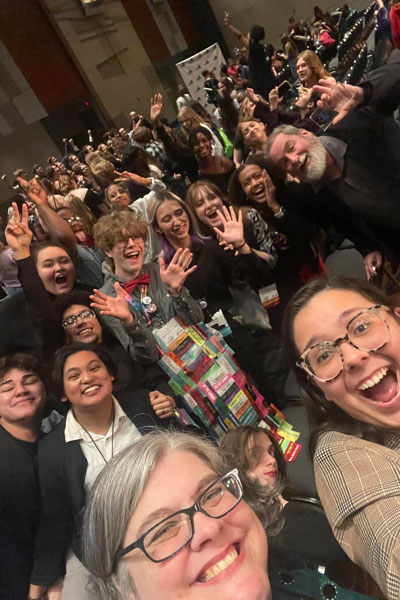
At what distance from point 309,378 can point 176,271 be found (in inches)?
22.0

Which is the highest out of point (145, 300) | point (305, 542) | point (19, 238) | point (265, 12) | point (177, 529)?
Result: point (265, 12)

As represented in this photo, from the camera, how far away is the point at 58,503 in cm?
78

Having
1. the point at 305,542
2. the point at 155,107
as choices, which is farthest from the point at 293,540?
the point at 155,107

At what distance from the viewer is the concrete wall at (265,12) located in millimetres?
1498

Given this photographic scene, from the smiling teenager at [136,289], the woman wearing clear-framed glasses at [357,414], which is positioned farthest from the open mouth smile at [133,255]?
the woman wearing clear-framed glasses at [357,414]

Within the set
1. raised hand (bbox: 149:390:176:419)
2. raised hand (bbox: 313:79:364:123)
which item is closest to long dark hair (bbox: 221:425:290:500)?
raised hand (bbox: 149:390:176:419)

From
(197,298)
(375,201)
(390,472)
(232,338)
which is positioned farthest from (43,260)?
(375,201)

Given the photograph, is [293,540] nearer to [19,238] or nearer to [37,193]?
[19,238]

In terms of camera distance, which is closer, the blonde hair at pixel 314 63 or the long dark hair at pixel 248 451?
the long dark hair at pixel 248 451

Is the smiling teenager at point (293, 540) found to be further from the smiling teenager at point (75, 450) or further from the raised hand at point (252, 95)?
the raised hand at point (252, 95)

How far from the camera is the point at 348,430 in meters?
0.89

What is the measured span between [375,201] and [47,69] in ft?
4.11

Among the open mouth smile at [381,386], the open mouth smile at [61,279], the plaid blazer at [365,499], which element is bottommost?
the plaid blazer at [365,499]

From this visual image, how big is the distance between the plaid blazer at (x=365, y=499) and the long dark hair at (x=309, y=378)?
0.12ft
